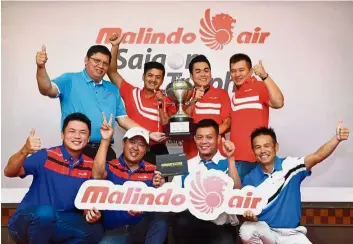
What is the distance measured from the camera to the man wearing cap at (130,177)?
122 inches

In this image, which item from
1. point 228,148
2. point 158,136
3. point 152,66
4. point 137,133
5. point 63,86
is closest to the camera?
point 228,148

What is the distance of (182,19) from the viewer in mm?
3582

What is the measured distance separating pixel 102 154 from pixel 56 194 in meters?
0.38

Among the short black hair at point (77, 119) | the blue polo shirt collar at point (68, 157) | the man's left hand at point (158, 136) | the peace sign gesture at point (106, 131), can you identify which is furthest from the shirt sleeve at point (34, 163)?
the man's left hand at point (158, 136)

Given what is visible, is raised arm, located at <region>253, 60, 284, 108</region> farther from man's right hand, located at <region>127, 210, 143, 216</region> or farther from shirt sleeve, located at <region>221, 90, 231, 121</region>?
man's right hand, located at <region>127, 210, 143, 216</region>

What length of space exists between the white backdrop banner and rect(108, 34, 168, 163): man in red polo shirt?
0.35 feet

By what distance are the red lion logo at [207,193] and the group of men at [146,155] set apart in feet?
0.33

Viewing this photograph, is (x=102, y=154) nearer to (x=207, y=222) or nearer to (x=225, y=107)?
(x=207, y=222)

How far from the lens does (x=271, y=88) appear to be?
328cm

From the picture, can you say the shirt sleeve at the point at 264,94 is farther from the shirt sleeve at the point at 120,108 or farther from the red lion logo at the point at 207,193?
the shirt sleeve at the point at 120,108

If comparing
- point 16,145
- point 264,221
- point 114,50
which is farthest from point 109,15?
point 264,221

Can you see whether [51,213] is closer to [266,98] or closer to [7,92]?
[7,92]

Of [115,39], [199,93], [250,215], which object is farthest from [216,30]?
[250,215]

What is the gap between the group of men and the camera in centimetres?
305
